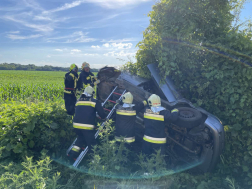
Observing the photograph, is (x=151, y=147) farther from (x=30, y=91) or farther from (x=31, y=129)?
(x=30, y=91)

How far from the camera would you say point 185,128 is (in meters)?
4.15

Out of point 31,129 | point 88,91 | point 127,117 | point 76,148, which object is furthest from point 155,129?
point 31,129

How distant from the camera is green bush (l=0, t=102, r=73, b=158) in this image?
4.20 metres

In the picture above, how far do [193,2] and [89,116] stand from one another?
407cm

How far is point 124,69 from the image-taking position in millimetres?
6035

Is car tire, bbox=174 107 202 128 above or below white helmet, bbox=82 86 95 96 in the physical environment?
below

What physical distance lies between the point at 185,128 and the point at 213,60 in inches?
74.2

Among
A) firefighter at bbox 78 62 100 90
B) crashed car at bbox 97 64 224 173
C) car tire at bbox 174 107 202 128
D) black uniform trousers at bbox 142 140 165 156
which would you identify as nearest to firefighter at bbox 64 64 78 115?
firefighter at bbox 78 62 100 90

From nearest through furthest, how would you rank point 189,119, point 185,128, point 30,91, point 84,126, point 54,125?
1. point 189,119
2. point 185,128
3. point 84,126
4. point 54,125
5. point 30,91

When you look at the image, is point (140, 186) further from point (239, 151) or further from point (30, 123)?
point (30, 123)

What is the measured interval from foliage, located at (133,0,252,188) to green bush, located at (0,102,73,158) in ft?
9.60

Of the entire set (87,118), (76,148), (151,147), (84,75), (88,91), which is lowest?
(76,148)

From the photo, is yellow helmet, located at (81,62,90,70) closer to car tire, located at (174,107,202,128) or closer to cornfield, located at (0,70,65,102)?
cornfield, located at (0,70,65,102)

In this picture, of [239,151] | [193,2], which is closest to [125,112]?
[239,151]
